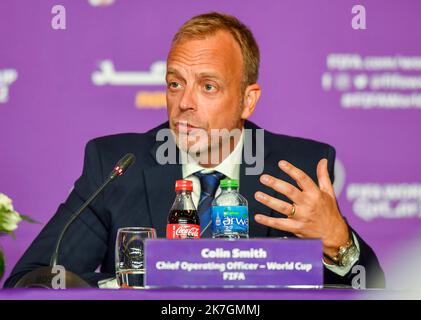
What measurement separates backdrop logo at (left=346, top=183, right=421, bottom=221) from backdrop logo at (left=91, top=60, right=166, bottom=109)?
0.84 meters

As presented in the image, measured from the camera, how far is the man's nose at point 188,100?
119 inches

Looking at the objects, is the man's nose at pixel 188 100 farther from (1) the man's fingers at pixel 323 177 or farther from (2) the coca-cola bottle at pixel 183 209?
(1) the man's fingers at pixel 323 177

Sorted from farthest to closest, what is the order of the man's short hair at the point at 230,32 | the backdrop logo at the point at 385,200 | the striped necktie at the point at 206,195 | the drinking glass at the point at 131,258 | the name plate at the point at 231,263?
the backdrop logo at the point at 385,200, the man's short hair at the point at 230,32, the striped necktie at the point at 206,195, the drinking glass at the point at 131,258, the name plate at the point at 231,263

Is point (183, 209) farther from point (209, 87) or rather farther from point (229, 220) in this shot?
point (209, 87)

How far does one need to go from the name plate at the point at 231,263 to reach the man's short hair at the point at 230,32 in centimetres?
144

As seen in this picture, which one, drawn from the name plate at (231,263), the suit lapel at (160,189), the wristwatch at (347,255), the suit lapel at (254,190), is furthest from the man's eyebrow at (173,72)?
the name plate at (231,263)

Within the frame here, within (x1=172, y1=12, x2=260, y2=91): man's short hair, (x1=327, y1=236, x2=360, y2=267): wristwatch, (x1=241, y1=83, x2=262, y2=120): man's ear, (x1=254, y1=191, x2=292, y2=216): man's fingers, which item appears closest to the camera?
(x1=254, y1=191, x2=292, y2=216): man's fingers

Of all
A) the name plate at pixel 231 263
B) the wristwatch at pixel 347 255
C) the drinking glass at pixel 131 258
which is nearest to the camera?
the name plate at pixel 231 263

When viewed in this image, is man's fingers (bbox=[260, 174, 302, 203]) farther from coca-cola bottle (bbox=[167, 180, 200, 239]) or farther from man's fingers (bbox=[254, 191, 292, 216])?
coca-cola bottle (bbox=[167, 180, 200, 239])

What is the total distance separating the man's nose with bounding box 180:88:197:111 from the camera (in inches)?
119

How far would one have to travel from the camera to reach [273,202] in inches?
93.9

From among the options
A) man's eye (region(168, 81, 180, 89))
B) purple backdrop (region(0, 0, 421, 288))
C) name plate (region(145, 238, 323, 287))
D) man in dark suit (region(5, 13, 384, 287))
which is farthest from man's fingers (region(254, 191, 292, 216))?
purple backdrop (region(0, 0, 421, 288))

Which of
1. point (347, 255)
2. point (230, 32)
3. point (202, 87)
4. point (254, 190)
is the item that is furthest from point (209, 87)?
point (347, 255)

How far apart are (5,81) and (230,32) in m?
0.94
